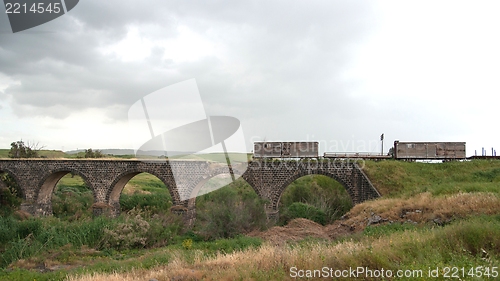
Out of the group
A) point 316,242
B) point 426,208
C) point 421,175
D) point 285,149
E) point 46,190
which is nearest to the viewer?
point 316,242

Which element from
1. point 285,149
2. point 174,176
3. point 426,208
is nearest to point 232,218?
point 285,149

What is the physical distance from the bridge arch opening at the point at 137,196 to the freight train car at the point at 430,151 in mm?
12592

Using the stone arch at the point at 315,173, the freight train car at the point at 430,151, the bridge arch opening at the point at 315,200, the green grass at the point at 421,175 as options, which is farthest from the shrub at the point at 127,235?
the freight train car at the point at 430,151

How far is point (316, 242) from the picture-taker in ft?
36.5

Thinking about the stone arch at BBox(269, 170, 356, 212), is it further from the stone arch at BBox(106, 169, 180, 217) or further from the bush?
the stone arch at BBox(106, 169, 180, 217)

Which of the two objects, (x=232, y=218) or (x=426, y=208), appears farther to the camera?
(x=232, y=218)

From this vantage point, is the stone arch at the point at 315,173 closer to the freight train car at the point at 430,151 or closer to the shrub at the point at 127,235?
the freight train car at the point at 430,151

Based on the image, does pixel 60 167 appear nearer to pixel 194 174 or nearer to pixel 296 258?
pixel 194 174

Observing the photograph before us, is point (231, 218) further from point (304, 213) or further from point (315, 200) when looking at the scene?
point (315, 200)

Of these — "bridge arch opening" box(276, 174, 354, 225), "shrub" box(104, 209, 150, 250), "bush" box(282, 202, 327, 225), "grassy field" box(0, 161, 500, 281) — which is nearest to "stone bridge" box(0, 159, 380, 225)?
"bridge arch opening" box(276, 174, 354, 225)

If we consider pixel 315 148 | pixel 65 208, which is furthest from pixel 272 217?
pixel 65 208

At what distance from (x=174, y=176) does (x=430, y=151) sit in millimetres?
13667

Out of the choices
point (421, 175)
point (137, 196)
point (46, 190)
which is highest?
point (421, 175)

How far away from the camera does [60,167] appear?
860 inches
